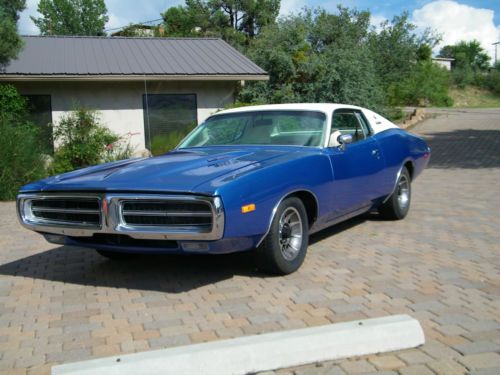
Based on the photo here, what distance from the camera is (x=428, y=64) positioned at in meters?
42.2

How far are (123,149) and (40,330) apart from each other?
1090 cm

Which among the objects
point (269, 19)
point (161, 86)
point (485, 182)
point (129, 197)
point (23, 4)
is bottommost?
point (485, 182)

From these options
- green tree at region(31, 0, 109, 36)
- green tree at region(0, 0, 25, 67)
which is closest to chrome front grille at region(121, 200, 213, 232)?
green tree at region(0, 0, 25, 67)

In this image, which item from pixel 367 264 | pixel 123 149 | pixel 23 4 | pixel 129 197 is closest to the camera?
pixel 129 197

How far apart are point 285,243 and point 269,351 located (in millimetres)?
1756

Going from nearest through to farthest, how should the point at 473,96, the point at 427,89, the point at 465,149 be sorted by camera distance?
the point at 465,149
the point at 427,89
the point at 473,96

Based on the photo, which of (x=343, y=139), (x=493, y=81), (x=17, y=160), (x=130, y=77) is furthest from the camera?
(x=493, y=81)

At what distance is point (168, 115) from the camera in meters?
15.3

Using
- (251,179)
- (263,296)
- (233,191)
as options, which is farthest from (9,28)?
(263,296)

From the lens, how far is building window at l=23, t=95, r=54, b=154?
14.2 meters

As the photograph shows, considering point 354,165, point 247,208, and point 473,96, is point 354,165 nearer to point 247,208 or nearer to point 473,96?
point 247,208

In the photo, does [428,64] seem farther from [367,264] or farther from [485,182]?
[367,264]

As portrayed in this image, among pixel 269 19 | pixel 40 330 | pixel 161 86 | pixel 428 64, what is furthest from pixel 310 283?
pixel 269 19

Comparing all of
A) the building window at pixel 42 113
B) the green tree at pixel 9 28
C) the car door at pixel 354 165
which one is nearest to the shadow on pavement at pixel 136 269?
the car door at pixel 354 165
